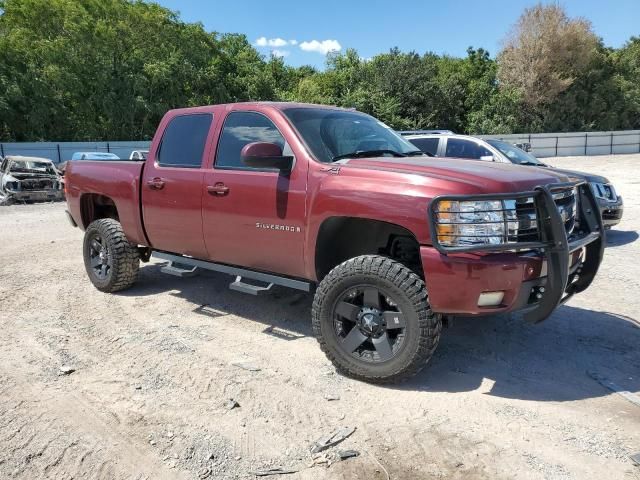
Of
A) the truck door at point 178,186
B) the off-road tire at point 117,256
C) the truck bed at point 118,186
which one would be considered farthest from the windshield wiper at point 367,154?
the off-road tire at point 117,256

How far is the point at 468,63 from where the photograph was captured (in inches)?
1948

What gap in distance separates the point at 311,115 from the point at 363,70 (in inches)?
1572

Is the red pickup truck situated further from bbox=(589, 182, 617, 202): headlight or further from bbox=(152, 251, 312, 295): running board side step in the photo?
bbox=(589, 182, 617, 202): headlight

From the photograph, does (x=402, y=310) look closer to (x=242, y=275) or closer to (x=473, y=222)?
(x=473, y=222)

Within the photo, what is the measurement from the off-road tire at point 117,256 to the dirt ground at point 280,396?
0.63ft

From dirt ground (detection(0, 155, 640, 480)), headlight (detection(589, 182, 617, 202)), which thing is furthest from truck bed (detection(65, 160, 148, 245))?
headlight (detection(589, 182, 617, 202))

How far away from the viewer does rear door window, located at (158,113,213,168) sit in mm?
5004

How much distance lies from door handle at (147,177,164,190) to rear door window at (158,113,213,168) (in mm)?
178

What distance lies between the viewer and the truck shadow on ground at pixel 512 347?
379 centimetres

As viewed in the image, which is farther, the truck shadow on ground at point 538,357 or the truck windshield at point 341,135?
the truck windshield at point 341,135

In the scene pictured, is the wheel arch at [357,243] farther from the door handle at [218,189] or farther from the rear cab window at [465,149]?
the rear cab window at [465,149]

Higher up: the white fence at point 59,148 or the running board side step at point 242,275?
the white fence at point 59,148

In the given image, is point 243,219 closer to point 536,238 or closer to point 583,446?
point 536,238

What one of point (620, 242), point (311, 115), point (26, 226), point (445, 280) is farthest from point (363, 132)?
point (26, 226)
